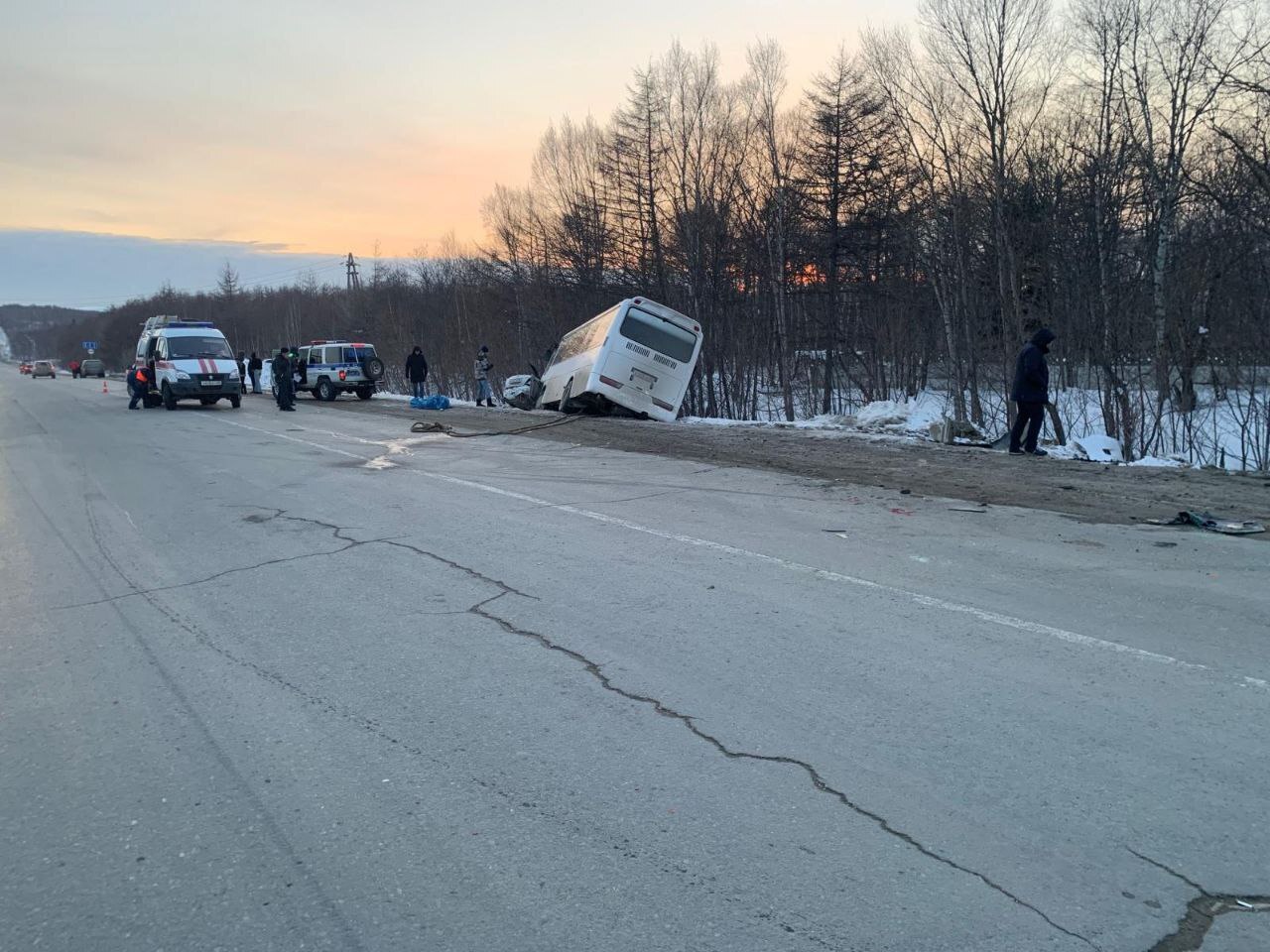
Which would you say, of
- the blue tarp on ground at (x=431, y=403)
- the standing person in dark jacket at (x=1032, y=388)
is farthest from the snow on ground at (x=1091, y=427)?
the blue tarp on ground at (x=431, y=403)

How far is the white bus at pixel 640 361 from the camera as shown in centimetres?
2169

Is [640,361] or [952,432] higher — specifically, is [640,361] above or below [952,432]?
above

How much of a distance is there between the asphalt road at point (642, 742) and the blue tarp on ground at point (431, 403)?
20545 mm

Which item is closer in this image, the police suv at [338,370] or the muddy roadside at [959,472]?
the muddy roadside at [959,472]

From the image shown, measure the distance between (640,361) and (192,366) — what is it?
15.1 metres

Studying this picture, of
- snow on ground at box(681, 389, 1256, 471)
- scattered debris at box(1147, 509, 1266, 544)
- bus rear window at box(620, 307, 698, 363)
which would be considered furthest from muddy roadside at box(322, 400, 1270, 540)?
bus rear window at box(620, 307, 698, 363)

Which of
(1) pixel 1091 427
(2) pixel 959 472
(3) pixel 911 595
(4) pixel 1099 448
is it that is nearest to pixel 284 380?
(2) pixel 959 472

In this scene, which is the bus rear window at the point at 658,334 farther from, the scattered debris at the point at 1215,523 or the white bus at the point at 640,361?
the scattered debris at the point at 1215,523

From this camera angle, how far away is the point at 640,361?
21844 mm

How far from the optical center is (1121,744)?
13.1 feet

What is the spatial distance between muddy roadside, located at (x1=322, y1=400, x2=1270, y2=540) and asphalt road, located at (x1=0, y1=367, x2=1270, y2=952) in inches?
61.9

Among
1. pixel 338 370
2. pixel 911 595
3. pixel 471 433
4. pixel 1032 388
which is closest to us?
pixel 911 595

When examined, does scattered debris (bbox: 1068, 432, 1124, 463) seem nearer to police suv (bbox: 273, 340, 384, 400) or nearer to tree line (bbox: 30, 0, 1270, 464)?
tree line (bbox: 30, 0, 1270, 464)

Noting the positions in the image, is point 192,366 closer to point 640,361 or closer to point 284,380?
point 284,380
